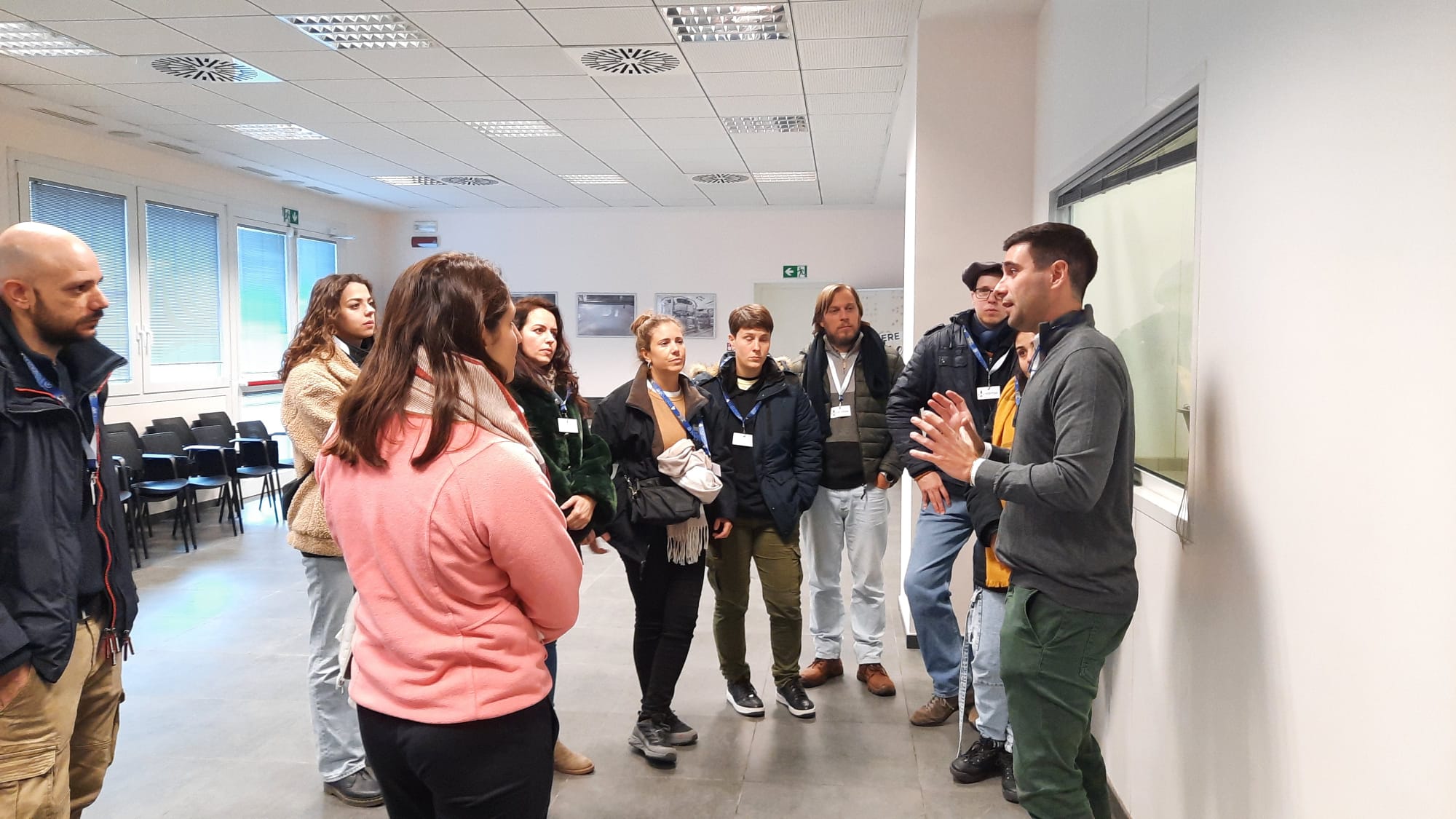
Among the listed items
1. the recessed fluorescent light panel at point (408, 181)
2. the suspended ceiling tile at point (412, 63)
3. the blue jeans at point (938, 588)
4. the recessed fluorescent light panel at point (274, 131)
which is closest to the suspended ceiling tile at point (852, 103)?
the suspended ceiling tile at point (412, 63)

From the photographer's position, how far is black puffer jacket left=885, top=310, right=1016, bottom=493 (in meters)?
3.23

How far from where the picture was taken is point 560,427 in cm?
261

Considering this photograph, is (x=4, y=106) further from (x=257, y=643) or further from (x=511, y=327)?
(x=511, y=327)

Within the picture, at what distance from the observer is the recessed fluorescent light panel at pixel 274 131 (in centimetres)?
697

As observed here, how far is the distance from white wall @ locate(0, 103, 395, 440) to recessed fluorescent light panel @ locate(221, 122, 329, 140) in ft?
4.17

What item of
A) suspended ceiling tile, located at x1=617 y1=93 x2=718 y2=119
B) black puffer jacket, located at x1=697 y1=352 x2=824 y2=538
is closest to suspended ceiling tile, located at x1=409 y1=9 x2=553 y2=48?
suspended ceiling tile, located at x1=617 y1=93 x2=718 y2=119

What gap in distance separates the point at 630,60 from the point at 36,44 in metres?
3.39

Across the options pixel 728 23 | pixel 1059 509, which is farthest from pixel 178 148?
pixel 1059 509

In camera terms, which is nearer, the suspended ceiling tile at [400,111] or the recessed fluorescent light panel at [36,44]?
A: the recessed fluorescent light panel at [36,44]

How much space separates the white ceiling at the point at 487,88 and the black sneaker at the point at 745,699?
3.22m

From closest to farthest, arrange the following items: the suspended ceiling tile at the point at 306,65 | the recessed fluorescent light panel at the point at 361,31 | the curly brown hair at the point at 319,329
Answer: the curly brown hair at the point at 319,329, the recessed fluorescent light panel at the point at 361,31, the suspended ceiling tile at the point at 306,65

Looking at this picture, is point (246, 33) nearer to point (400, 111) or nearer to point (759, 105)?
point (400, 111)

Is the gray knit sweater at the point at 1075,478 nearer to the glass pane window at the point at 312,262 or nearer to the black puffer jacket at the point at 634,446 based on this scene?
the black puffer jacket at the point at 634,446

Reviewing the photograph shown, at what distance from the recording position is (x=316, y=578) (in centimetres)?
272
